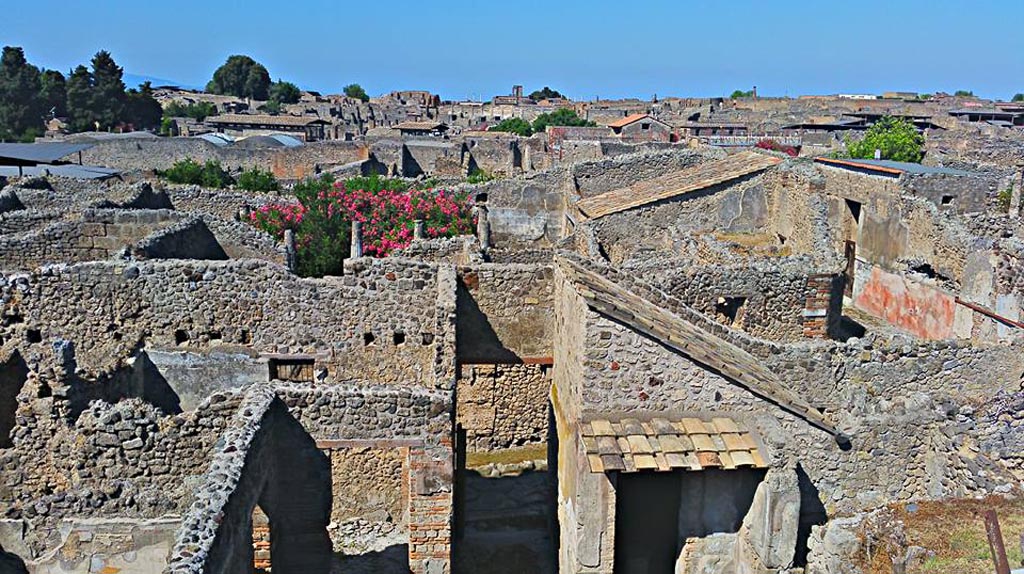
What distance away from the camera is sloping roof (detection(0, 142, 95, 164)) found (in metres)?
28.9

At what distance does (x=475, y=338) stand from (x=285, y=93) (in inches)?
3793

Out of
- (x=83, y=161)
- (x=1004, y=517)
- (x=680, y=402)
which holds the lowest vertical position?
(x=1004, y=517)

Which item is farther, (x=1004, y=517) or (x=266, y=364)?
(x=266, y=364)

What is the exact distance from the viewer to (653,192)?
60.2 ft

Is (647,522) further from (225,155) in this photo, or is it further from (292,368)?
(225,155)

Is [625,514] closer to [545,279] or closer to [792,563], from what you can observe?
[792,563]

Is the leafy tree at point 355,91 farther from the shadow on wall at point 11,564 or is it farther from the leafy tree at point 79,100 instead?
the shadow on wall at point 11,564

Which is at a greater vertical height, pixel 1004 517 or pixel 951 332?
pixel 951 332

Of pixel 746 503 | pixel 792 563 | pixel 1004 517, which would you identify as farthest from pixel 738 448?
pixel 1004 517

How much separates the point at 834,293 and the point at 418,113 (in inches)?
3103

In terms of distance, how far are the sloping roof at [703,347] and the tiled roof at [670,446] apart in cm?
48

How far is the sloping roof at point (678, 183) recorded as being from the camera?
17562 mm

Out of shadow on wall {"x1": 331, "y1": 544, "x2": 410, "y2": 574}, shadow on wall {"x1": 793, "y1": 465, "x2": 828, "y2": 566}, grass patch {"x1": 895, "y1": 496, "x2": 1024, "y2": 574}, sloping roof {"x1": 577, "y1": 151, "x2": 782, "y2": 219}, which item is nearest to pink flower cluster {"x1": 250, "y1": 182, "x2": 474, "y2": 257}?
sloping roof {"x1": 577, "y1": 151, "x2": 782, "y2": 219}

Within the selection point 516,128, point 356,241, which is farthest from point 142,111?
point 356,241
